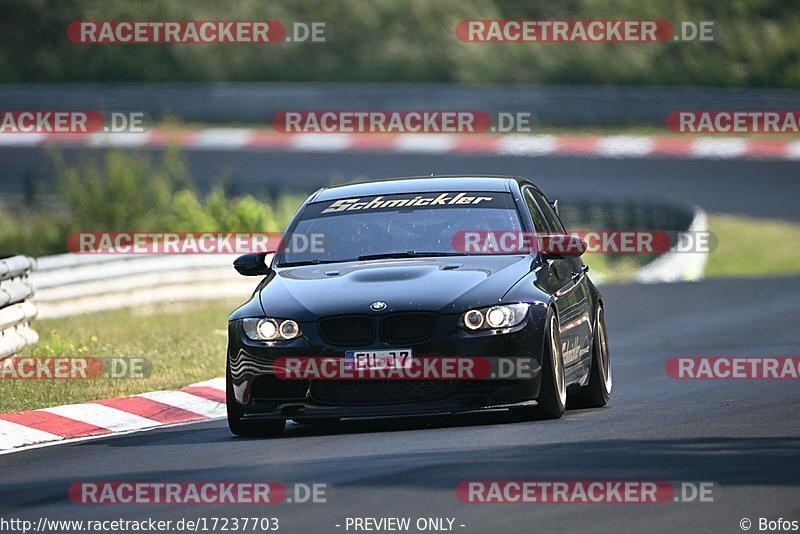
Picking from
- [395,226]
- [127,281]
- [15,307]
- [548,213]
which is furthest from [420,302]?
[127,281]

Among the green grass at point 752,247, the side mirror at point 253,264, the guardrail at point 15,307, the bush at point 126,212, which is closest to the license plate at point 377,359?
the side mirror at point 253,264

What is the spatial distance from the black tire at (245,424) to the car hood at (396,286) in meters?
0.55

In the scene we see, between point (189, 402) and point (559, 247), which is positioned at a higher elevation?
point (559, 247)

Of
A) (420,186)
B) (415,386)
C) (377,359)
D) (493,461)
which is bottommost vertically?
(493,461)

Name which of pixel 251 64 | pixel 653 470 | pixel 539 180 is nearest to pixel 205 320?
pixel 653 470

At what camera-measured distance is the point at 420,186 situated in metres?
11.8

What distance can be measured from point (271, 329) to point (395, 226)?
1399 millimetres

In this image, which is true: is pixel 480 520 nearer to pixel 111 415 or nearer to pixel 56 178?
pixel 111 415

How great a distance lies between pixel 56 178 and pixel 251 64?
18623 mm

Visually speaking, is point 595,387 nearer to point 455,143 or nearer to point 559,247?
point 559,247

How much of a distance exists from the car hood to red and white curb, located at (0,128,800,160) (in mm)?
22681

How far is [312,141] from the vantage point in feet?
124

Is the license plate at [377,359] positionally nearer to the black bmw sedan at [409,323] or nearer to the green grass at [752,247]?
the black bmw sedan at [409,323]

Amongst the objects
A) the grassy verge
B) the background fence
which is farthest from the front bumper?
the background fence
